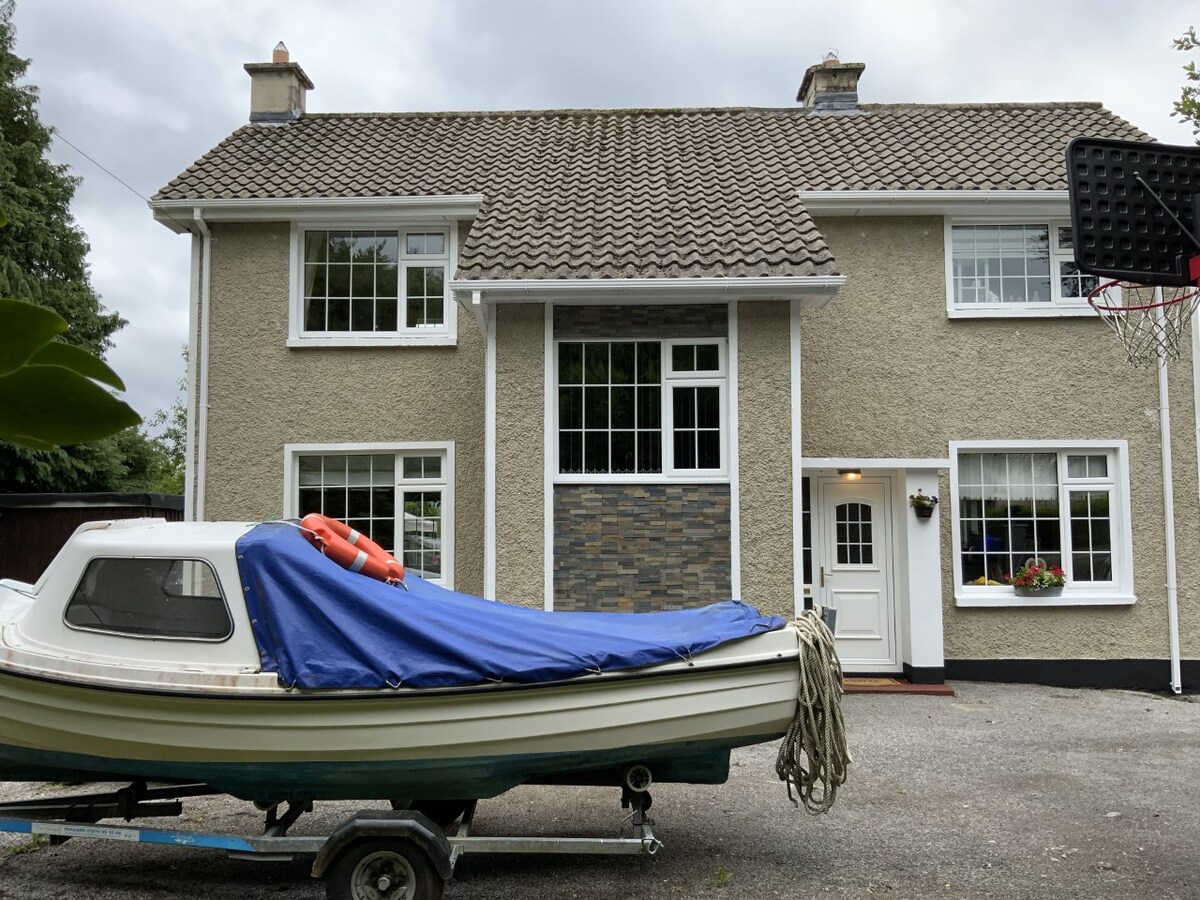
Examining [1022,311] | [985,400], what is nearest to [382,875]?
[985,400]

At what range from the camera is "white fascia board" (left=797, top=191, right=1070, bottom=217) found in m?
10.7

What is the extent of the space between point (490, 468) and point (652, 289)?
2416 mm

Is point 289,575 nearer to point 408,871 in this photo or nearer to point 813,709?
point 408,871

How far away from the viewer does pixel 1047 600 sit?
10.6 meters

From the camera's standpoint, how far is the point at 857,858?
5.33m

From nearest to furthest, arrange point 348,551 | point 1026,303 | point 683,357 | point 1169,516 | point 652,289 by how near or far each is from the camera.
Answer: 1. point 348,551
2. point 652,289
3. point 683,357
4. point 1169,516
5. point 1026,303

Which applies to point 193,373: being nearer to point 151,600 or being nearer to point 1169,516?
point 151,600

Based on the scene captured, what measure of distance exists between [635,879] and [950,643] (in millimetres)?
6857

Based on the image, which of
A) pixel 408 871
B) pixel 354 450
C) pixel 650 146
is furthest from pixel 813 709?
pixel 650 146

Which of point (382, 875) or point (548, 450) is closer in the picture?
point (382, 875)

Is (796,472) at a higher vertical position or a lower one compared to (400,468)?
lower

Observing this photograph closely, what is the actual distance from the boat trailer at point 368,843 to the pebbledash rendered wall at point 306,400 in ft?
20.4

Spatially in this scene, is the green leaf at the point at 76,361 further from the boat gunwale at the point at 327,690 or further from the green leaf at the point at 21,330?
the boat gunwale at the point at 327,690

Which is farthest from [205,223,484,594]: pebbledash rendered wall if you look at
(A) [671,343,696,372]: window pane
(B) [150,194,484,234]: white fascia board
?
(A) [671,343,696,372]: window pane
